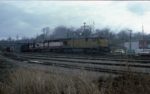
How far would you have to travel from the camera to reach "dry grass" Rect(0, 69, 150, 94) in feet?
29.6

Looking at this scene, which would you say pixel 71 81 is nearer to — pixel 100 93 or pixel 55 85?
pixel 55 85

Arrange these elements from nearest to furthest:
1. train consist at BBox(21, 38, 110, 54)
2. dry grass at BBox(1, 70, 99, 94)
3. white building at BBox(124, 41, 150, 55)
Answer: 1. dry grass at BBox(1, 70, 99, 94)
2. white building at BBox(124, 41, 150, 55)
3. train consist at BBox(21, 38, 110, 54)

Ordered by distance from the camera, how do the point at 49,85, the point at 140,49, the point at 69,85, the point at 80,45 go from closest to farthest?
the point at 69,85
the point at 49,85
the point at 80,45
the point at 140,49

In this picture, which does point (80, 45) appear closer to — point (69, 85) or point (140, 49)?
point (140, 49)

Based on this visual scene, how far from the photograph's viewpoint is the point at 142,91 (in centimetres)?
936

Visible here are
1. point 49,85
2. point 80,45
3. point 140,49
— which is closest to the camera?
point 49,85

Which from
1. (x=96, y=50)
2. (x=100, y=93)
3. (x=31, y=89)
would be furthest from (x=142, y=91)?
(x=96, y=50)

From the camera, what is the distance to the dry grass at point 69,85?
902cm

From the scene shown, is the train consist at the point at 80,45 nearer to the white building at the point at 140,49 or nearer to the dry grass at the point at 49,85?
the white building at the point at 140,49

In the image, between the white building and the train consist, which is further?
the train consist

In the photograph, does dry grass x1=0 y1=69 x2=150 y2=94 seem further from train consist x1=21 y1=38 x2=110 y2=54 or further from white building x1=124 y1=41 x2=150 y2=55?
train consist x1=21 y1=38 x2=110 y2=54

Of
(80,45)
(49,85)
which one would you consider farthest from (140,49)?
(49,85)

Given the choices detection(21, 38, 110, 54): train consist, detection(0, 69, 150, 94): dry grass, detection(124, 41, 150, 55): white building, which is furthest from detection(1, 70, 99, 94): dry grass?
detection(21, 38, 110, 54): train consist

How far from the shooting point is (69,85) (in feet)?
30.8
